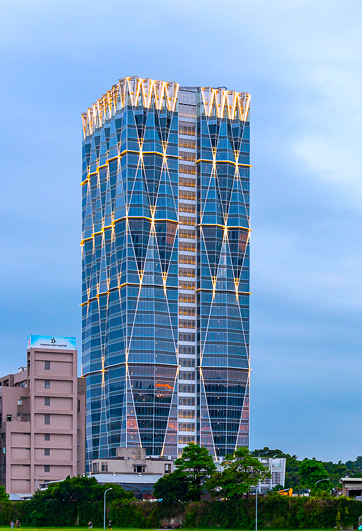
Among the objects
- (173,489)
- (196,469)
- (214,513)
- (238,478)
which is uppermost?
(196,469)

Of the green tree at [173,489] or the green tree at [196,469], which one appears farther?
the green tree at [196,469]

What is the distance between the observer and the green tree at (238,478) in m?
180

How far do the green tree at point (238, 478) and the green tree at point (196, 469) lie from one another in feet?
16.0

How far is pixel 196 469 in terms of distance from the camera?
625ft

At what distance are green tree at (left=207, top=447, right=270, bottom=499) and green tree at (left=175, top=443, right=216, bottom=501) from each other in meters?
4.89

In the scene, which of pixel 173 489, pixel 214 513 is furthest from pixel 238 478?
pixel 173 489

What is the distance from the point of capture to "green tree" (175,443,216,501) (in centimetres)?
18838

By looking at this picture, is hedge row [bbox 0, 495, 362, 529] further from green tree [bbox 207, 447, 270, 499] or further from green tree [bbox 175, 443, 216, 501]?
green tree [bbox 175, 443, 216, 501]

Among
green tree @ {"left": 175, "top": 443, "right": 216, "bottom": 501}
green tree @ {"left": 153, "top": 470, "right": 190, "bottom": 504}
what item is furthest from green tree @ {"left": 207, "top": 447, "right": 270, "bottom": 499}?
green tree @ {"left": 153, "top": 470, "right": 190, "bottom": 504}

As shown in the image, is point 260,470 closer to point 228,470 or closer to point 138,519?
point 228,470

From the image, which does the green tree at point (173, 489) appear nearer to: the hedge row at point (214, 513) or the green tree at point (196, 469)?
the green tree at point (196, 469)

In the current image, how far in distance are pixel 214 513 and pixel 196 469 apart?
460 inches

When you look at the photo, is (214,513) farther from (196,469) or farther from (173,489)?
(196,469)

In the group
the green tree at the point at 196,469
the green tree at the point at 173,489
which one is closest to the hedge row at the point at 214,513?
the green tree at the point at 173,489
